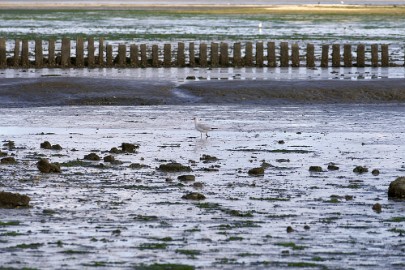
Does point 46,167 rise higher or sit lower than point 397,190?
lower

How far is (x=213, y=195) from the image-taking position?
20.4 meters

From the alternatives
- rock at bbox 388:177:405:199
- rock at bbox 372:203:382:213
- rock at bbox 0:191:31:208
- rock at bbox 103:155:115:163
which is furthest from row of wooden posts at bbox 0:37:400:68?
rock at bbox 372:203:382:213

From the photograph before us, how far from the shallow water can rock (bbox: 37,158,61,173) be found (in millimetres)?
220

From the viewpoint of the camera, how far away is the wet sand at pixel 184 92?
122 feet

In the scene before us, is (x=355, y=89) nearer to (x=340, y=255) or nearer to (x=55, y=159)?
(x=55, y=159)

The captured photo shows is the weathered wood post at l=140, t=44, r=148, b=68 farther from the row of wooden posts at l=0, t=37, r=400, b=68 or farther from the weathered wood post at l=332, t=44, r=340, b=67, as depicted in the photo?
the weathered wood post at l=332, t=44, r=340, b=67

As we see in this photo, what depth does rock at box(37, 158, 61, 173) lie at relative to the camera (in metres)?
22.7

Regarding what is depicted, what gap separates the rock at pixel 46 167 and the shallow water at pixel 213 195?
22cm

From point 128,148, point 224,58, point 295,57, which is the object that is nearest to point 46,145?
point 128,148

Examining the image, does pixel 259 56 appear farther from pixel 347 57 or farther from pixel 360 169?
pixel 360 169

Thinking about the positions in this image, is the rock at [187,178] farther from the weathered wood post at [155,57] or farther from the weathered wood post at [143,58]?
the weathered wood post at [155,57]

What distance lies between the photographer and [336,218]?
18.4 meters

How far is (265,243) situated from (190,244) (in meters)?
0.99

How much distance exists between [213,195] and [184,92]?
1867 cm
